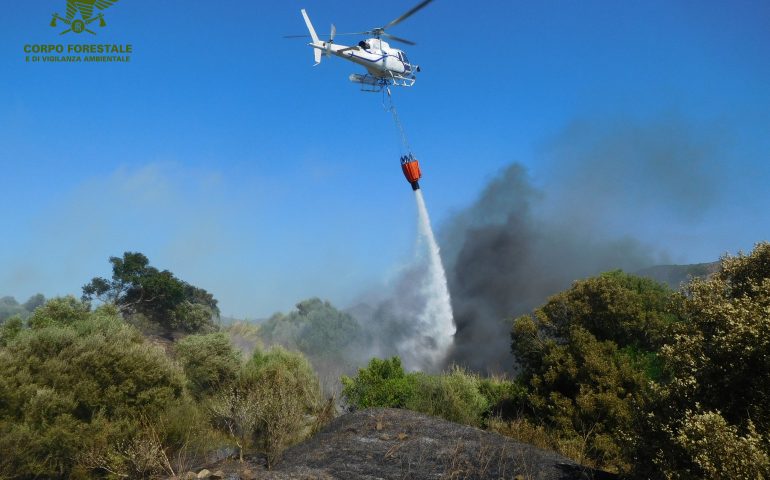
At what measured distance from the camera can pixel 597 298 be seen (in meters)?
28.8

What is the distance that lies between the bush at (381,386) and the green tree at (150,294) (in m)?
37.0

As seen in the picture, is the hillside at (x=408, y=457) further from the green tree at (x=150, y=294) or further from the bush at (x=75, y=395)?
the green tree at (x=150, y=294)

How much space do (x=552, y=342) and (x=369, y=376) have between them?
377 inches

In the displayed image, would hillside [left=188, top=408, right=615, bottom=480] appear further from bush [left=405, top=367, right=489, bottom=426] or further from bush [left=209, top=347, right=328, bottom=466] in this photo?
bush [left=405, top=367, right=489, bottom=426]

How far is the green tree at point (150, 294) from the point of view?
59.5 m

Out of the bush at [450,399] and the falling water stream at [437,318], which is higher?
the falling water stream at [437,318]

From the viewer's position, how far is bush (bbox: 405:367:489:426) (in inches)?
1092

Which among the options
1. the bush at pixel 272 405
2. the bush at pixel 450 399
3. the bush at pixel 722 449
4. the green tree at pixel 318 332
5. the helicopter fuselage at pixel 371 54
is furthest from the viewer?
the green tree at pixel 318 332

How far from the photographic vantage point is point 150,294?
60.8m

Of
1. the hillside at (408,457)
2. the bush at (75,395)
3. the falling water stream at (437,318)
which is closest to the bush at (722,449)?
the hillside at (408,457)

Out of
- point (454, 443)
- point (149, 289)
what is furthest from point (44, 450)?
point (149, 289)

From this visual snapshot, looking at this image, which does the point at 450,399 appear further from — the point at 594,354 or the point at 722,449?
the point at 722,449

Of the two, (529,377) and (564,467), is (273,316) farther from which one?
(564,467)

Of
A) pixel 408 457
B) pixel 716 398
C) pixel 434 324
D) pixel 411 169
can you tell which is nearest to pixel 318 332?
pixel 434 324
